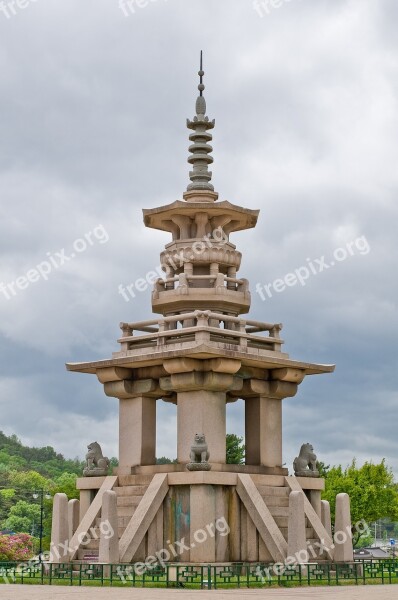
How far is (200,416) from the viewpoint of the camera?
1314 inches

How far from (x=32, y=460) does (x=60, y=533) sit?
152 m

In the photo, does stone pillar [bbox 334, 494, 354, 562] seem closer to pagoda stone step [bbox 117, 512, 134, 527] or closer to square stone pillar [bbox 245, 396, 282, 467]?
square stone pillar [bbox 245, 396, 282, 467]

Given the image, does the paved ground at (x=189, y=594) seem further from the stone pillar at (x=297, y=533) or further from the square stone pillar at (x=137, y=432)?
the square stone pillar at (x=137, y=432)

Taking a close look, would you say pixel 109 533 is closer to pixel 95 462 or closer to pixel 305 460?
pixel 95 462

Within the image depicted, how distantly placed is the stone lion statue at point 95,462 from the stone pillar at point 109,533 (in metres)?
4.43

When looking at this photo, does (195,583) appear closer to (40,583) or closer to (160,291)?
(40,583)

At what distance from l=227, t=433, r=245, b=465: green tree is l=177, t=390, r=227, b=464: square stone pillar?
74.4 feet

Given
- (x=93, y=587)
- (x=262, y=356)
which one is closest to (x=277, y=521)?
(x=262, y=356)

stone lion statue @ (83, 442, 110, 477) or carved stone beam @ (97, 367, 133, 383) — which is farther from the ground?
carved stone beam @ (97, 367, 133, 383)

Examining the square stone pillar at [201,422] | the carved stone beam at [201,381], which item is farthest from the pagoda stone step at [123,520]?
the carved stone beam at [201,381]

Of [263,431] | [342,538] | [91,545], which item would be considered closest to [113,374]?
[263,431]

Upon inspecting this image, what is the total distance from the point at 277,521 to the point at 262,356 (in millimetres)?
5194

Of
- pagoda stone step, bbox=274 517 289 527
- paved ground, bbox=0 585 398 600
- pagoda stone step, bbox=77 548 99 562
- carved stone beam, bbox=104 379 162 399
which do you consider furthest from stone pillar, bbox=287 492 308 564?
carved stone beam, bbox=104 379 162 399

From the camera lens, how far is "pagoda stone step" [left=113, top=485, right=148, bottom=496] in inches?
1315
